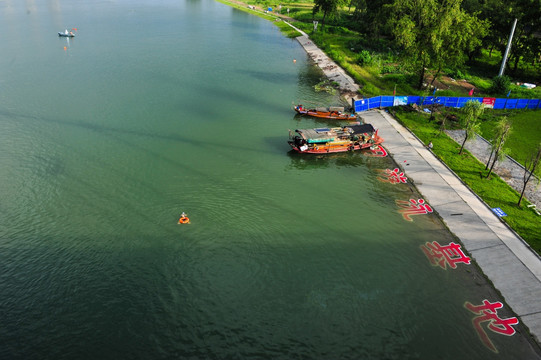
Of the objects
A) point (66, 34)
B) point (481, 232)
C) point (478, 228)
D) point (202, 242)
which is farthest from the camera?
point (66, 34)

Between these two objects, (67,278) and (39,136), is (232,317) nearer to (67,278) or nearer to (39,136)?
(67,278)

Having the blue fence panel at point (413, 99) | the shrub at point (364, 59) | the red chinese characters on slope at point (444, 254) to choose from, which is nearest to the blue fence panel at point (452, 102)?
the blue fence panel at point (413, 99)

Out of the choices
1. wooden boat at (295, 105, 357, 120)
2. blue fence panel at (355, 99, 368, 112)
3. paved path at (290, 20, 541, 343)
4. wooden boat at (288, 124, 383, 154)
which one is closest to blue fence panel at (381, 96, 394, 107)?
blue fence panel at (355, 99, 368, 112)

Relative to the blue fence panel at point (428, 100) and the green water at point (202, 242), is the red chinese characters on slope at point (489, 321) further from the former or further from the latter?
the blue fence panel at point (428, 100)

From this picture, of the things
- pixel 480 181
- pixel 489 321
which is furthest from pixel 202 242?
pixel 480 181

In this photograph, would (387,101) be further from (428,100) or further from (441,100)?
(441,100)

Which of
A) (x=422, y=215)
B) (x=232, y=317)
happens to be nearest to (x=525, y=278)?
(x=422, y=215)

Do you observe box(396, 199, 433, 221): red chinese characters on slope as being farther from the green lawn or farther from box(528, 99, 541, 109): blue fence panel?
box(528, 99, 541, 109): blue fence panel
